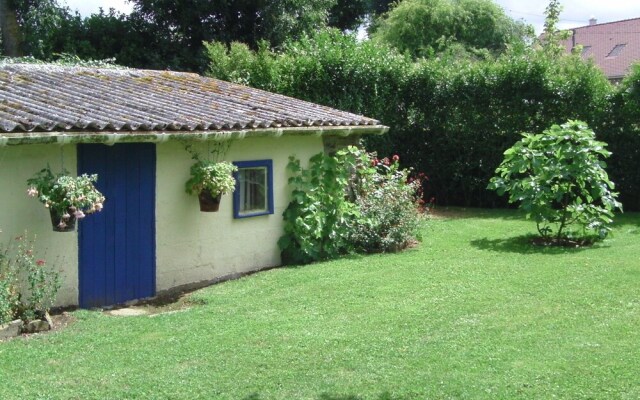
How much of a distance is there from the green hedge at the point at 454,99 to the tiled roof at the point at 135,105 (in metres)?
4.20

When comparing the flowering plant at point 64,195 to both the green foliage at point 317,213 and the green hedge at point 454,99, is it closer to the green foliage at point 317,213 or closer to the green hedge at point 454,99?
the green foliage at point 317,213

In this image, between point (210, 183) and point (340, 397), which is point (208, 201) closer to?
point (210, 183)

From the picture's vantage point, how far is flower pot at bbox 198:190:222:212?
10289 millimetres

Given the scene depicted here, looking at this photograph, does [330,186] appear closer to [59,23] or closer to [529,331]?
[529,331]

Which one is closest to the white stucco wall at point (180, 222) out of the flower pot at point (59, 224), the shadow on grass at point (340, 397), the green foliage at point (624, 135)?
the flower pot at point (59, 224)

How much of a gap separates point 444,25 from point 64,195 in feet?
95.8

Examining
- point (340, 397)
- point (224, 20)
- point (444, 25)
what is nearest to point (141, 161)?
point (340, 397)

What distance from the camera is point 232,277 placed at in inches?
443

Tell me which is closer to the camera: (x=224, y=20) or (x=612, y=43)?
(x=224, y=20)

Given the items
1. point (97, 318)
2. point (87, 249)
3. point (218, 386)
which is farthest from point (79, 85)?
point (218, 386)

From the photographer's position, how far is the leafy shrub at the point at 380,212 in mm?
12719

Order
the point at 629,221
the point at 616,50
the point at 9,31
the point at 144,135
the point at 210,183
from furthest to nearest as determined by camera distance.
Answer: the point at 616,50
the point at 9,31
the point at 629,221
the point at 210,183
the point at 144,135

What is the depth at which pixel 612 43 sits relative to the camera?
41781mm

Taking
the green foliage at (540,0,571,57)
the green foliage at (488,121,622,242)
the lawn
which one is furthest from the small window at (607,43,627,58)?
the lawn
